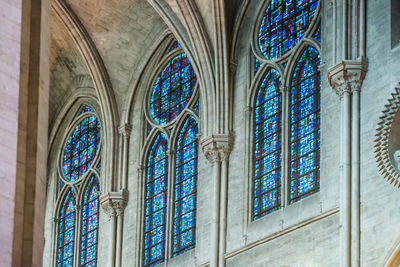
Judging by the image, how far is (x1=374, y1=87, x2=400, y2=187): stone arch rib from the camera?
2147cm

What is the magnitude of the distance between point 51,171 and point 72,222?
227cm

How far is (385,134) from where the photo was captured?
21781 mm

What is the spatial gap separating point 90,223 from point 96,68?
4.13 m

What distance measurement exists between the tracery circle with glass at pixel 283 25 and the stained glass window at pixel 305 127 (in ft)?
2.14

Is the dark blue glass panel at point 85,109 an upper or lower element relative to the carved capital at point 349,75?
upper

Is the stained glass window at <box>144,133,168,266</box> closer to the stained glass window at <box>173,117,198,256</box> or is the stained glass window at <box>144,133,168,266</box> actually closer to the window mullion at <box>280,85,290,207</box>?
the stained glass window at <box>173,117,198,256</box>

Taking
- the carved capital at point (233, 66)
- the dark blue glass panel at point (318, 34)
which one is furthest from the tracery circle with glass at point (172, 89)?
the dark blue glass panel at point (318, 34)

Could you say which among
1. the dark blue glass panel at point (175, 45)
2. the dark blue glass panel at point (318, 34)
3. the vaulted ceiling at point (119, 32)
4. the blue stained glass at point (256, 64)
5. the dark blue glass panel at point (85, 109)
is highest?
the vaulted ceiling at point (119, 32)

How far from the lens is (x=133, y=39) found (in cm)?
3102

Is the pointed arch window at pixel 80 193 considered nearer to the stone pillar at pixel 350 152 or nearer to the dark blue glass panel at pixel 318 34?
the dark blue glass panel at pixel 318 34

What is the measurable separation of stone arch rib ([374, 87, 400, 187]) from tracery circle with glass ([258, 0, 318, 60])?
4.02 meters

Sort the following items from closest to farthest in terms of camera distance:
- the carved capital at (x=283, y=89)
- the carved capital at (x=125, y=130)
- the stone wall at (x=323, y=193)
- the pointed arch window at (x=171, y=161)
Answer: the stone wall at (x=323, y=193) → the carved capital at (x=283, y=89) → the pointed arch window at (x=171, y=161) → the carved capital at (x=125, y=130)

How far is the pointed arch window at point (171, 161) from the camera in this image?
90.7ft

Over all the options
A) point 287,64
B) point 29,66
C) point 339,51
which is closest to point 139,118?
point 287,64
